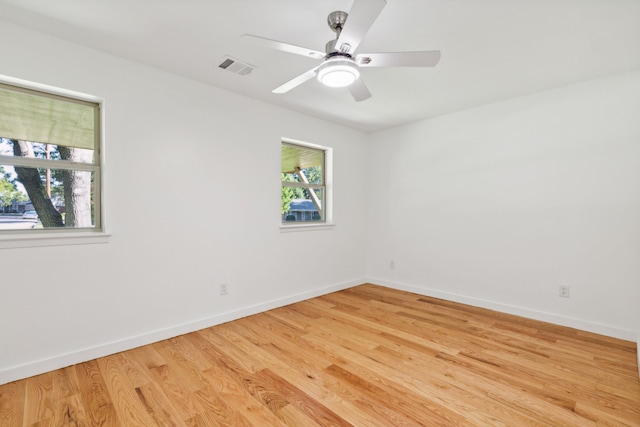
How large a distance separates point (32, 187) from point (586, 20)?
13.3 feet

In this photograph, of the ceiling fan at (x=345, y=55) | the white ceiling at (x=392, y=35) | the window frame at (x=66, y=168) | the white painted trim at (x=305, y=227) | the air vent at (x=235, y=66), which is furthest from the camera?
the white painted trim at (x=305, y=227)

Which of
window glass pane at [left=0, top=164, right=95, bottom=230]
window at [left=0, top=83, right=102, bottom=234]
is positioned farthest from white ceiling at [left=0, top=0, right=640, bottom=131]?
window glass pane at [left=0, top=164, right=95, bottom=230]

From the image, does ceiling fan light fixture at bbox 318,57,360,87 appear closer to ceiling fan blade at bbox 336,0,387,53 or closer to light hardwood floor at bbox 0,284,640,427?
ceiling fan blade at bbox 336,0,387,53

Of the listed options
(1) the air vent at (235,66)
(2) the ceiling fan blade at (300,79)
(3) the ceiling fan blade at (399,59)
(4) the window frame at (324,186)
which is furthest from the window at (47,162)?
(3) the ceiling fan blade at (399,59)

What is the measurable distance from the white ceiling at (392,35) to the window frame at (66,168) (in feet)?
1.33

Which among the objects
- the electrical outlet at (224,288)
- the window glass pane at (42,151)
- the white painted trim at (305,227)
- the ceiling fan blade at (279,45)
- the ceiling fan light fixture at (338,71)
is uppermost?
the ceiling fan blade at (279,45)

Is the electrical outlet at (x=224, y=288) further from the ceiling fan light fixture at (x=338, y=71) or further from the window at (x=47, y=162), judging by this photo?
the ceiling fan light fixture at (x=338, y=71)

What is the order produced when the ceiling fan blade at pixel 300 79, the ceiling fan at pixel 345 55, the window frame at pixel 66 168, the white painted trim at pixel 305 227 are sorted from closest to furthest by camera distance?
1. the ceiling fan at pixel 345 55
2. the ceiling fan blade at pixel 300 79
3. the window frame at pixel 66 168
4. the white painted trim at pixel 305 227

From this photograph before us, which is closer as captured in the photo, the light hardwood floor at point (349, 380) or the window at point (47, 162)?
the light hardwood floor at point (349, 380)

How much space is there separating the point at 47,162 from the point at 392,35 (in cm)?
271

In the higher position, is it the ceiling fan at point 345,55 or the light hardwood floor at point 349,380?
the ceiling fan at point 345,55

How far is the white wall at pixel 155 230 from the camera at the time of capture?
211 cm

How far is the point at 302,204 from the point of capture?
409 cm

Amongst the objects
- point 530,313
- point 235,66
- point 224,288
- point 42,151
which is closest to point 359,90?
point 235,66
